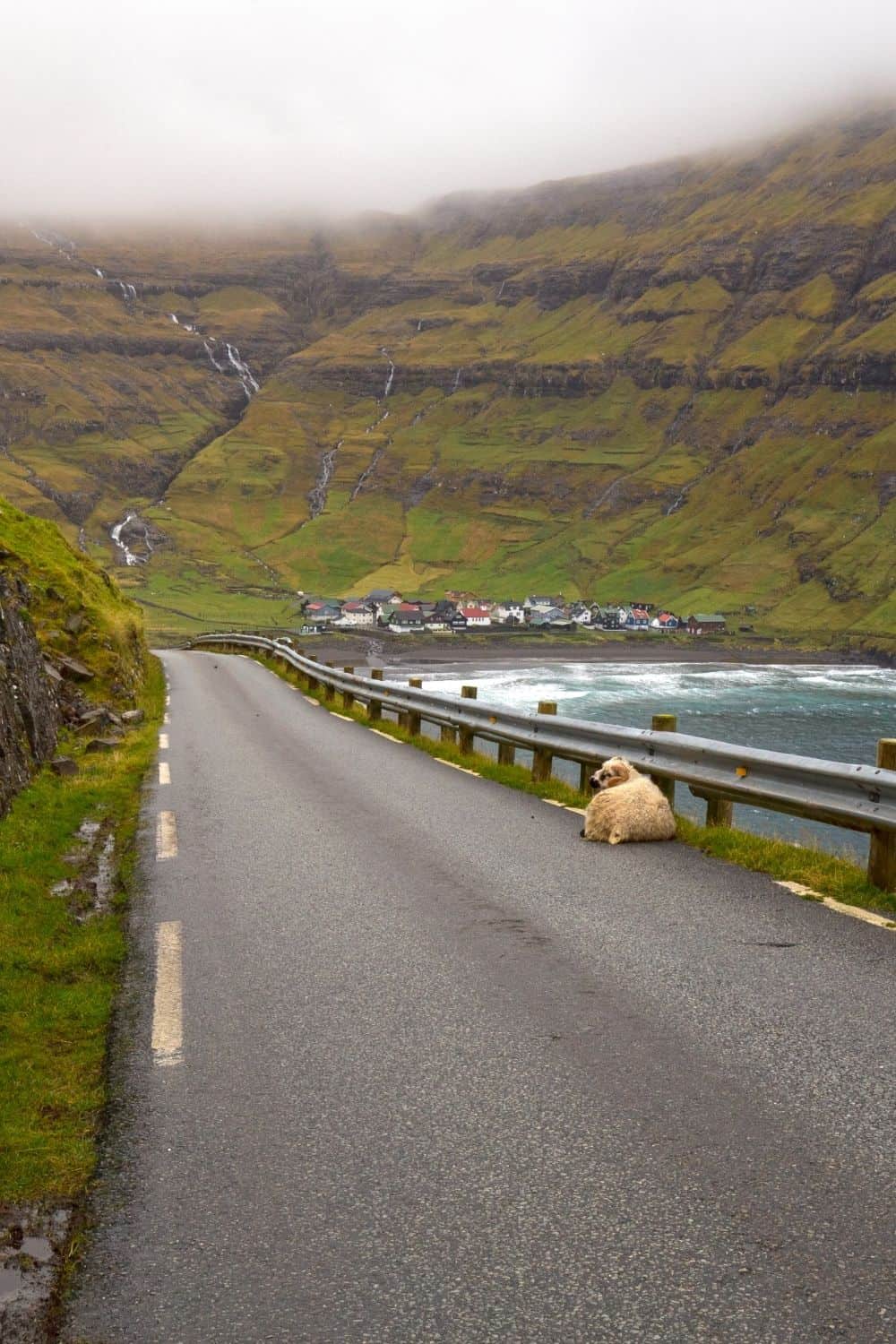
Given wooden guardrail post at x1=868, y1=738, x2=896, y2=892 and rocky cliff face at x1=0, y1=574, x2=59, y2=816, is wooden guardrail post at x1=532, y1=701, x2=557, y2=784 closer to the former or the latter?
wooden guardrail post at x1=868, y1=738, x2=896, y2=892

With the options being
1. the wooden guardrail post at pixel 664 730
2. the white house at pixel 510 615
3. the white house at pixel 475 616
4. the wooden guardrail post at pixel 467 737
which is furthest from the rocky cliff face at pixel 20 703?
the white house at pixel 510 615

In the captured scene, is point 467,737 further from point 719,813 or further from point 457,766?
point 719,813

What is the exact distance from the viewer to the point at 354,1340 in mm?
2961

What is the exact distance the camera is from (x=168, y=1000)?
19.2 feet

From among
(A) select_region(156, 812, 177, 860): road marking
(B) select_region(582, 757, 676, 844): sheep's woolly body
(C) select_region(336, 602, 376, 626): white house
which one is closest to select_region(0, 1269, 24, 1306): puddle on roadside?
(A) select_region(156, 812, 177, 860): road marking

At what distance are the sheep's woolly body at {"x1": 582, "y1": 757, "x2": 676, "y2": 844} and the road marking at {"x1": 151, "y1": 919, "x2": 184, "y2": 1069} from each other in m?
4.29

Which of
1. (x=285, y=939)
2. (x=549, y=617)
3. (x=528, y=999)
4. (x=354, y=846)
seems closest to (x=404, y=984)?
(x=528, y=999)

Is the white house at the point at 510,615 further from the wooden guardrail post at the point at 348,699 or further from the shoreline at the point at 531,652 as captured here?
the wooden guardrail post at the point at 348,699

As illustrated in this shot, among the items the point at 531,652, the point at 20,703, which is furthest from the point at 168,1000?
the point at 531,652

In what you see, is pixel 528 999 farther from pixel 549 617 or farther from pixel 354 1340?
pixel 549 617

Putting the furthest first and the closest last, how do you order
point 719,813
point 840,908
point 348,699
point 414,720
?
point 348,699
point 414,720
point 719,813
point 840,908

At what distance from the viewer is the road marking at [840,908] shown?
22.5 ft

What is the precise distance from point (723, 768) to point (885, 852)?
2.35 meters

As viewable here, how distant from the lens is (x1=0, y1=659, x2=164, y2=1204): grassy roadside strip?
4.08m
